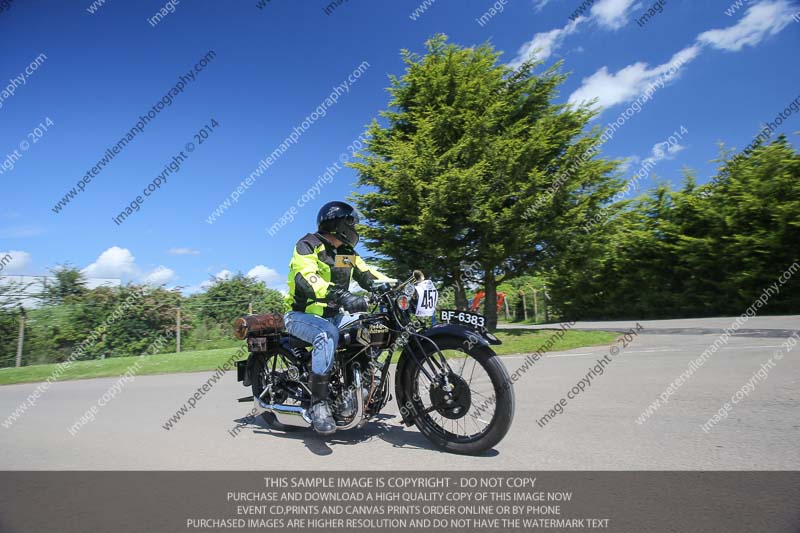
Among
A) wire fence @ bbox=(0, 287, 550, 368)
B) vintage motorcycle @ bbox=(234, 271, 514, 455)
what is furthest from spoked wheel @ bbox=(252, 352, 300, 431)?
wire fence @ bbox=(0, 287, 550, 368)

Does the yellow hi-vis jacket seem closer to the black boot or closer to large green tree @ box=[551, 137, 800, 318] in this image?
the black boot

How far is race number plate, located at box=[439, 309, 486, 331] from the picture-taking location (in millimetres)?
3504

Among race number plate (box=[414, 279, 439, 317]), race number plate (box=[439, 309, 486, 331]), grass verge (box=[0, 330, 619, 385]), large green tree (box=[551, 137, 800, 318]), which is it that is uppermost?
large green tree (box=[551, 137, 800, 318])

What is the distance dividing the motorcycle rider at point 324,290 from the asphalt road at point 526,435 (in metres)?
0.54

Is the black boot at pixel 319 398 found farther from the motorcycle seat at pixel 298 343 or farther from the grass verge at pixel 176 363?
the grass verge at pixel 176 363

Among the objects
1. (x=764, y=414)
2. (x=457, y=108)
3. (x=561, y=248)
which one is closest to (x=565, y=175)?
(x=561, y=248)

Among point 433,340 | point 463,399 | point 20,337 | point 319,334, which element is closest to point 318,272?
point 319,334

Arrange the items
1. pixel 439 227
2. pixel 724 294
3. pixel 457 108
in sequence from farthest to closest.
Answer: pixel 724 294 → pixel 457 108 → pixel 439 227

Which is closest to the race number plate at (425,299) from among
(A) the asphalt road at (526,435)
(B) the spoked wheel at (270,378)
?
(A) the asphalt road at (526,435)

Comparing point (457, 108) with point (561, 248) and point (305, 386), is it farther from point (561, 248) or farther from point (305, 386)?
point (305, 386)

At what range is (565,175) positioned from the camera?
A: 13.5 m

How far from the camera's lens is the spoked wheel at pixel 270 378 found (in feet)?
14.4

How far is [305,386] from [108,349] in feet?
42.2

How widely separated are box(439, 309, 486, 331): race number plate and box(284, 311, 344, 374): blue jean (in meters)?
0.94
